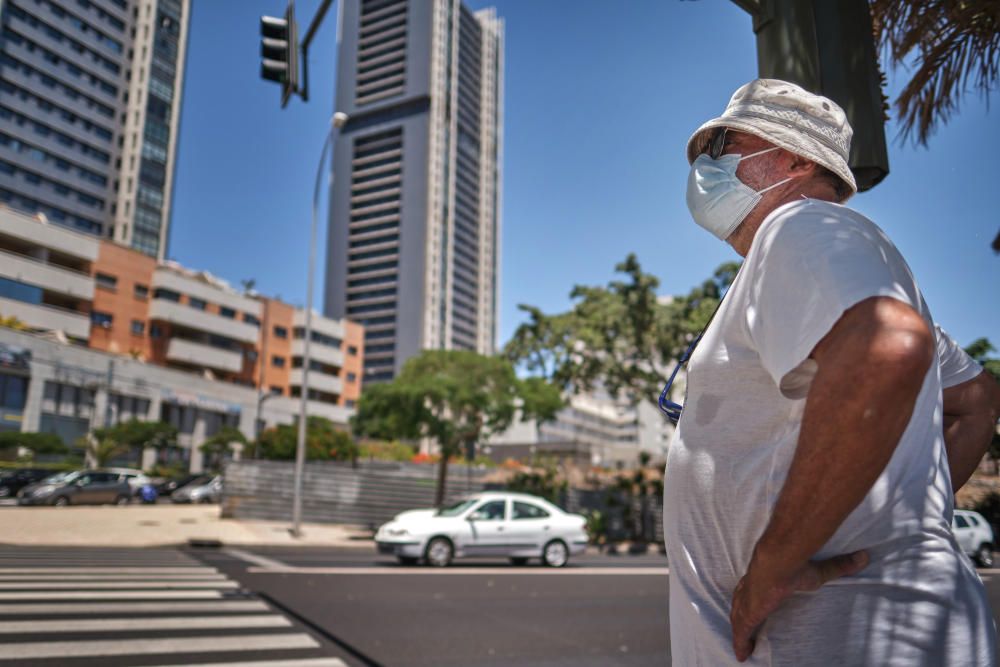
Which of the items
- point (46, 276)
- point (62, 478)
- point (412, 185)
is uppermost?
point (412, 185)

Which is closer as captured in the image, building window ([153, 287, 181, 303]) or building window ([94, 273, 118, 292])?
building window ([94, 273, 118, 292])

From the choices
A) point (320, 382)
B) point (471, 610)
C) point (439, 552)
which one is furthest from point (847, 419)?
point (320, 382)

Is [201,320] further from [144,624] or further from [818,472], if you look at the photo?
[818,472]

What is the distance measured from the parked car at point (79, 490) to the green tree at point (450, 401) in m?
13.7

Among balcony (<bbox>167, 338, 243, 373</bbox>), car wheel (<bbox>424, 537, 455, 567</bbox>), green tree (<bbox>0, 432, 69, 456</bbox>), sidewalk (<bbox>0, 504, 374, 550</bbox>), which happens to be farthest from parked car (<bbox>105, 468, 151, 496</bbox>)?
balcony (<bbox>167, 338, 243, 373</bbox>)

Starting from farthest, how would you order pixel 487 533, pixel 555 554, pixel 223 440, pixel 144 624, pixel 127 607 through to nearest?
pixel 223 440 → pixel 555 554 → pixel 487 533 → pixel 127 607 → pixel 144 624

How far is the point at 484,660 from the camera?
5.64m

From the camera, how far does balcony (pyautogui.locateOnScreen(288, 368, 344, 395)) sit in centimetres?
7212

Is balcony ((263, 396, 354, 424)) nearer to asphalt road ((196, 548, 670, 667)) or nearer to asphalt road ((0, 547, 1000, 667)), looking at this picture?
asphalt road ((196, 548, 670, 667))

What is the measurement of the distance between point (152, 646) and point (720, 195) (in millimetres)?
5870

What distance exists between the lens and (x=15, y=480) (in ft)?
98.3

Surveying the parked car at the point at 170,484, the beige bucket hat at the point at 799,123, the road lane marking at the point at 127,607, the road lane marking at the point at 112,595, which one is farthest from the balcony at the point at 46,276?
the beige bucket hat at the point at 799,123

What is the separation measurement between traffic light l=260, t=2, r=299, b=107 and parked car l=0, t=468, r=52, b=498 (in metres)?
28.5

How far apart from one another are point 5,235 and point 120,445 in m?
15.8
